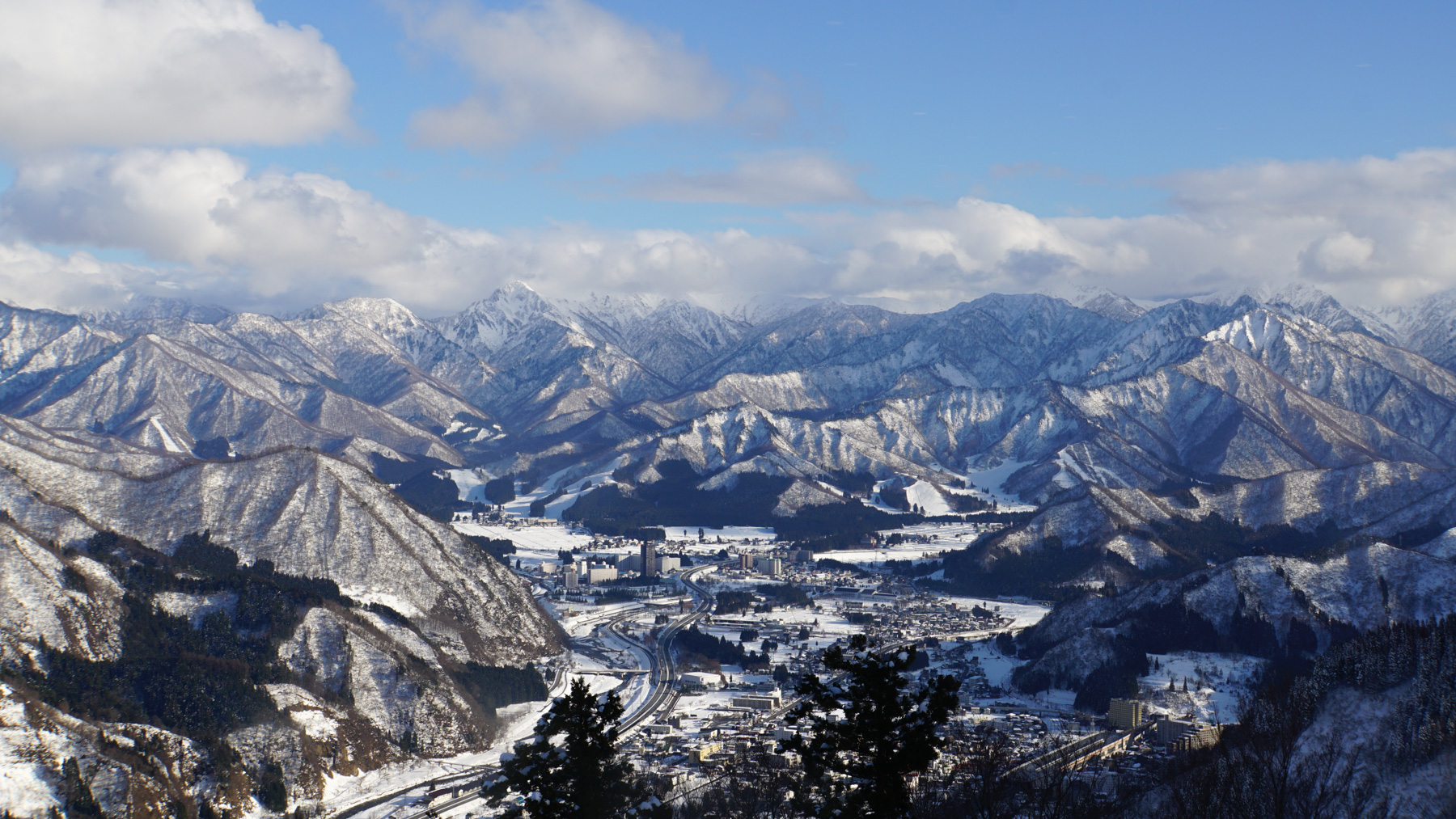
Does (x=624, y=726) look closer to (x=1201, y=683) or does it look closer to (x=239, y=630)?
(x=239, y=630)

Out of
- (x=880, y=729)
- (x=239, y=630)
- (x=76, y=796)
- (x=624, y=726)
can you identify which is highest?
(x=880, y=729)

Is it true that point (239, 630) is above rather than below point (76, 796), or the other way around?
above

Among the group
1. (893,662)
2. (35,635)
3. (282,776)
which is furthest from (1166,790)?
(35,635)

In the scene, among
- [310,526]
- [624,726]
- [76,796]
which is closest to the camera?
[76,796]

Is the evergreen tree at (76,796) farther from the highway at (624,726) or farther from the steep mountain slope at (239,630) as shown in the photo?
the highway at (624,726)

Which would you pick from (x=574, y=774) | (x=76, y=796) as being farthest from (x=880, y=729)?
(x=76, y=796)

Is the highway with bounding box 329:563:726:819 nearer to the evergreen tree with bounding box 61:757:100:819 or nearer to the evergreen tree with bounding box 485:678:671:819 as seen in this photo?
the evergreen tree with bounding box 61:757:100:819

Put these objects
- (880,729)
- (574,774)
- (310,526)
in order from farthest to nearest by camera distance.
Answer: (310,526) < (574,774) < (880,729)
